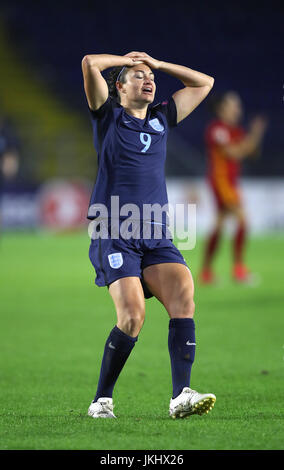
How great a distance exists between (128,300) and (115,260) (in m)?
0.25

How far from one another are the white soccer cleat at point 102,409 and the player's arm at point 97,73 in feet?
5.34

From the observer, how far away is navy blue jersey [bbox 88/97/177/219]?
15.0 ft

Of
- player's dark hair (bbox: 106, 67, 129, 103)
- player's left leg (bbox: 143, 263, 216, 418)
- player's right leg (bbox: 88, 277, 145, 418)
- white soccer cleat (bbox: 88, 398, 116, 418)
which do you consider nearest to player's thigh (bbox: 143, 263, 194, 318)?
player's left leg (bbox: 143, 263, 216, 418)

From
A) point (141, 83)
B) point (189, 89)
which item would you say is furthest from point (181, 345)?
point (189, 89)

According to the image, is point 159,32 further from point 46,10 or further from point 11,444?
point 11,444

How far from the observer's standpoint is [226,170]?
12.3m

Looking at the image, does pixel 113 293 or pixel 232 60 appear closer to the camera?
pixel 113 293

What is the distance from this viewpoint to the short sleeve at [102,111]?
4.59 metres

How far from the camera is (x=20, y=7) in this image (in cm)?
3269

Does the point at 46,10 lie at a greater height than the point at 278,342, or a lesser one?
greater

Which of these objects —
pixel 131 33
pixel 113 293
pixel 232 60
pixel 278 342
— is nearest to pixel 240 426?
pixel 113 293

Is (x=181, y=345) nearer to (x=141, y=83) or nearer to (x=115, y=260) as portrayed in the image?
(x=115, y=260)
